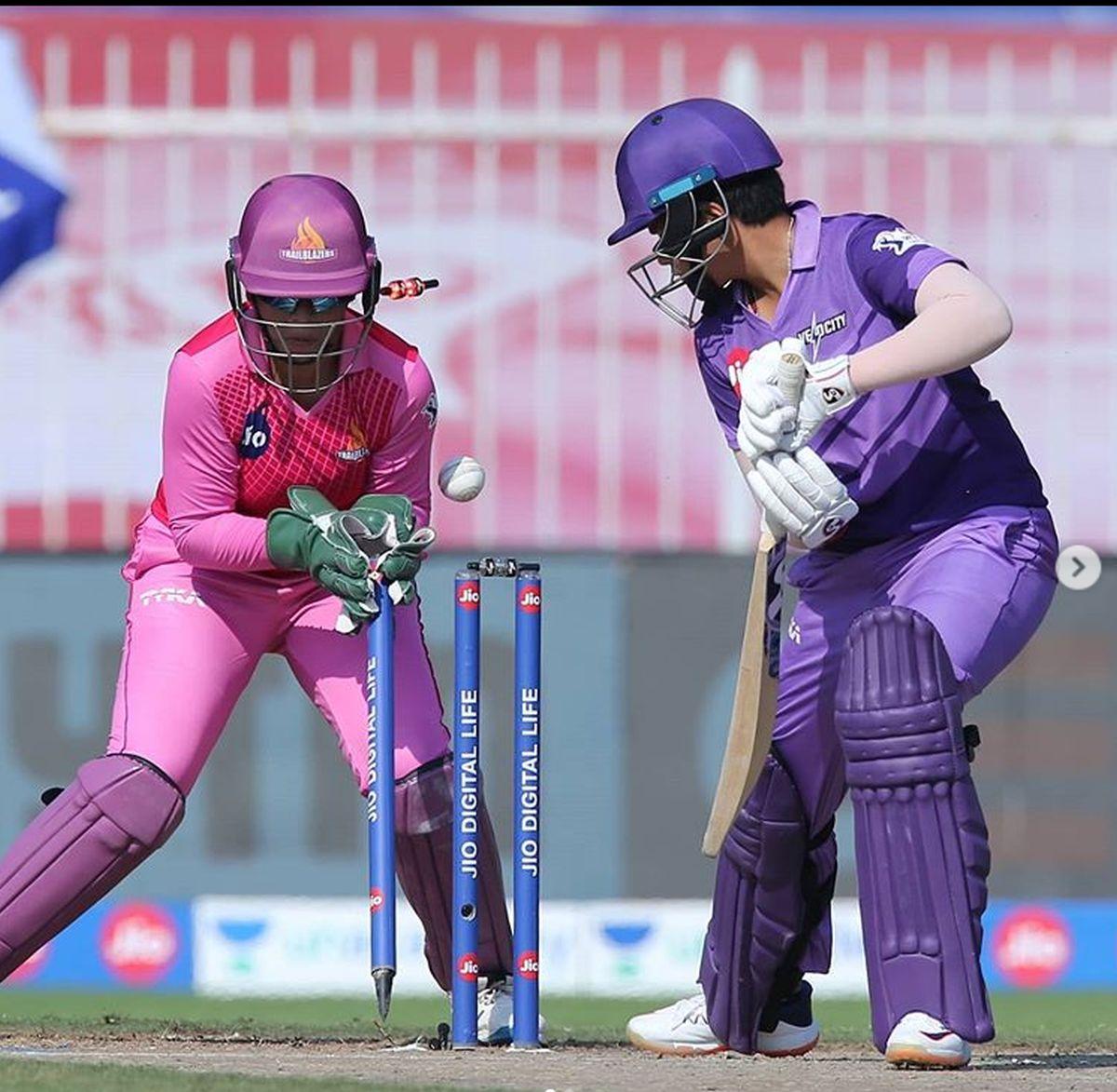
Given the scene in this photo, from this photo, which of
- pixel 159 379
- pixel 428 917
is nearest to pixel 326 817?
pixel 159 379

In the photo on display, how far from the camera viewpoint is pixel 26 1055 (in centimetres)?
534

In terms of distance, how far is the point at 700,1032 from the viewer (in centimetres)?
596

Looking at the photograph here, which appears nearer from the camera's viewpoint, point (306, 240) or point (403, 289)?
point (306, 240)

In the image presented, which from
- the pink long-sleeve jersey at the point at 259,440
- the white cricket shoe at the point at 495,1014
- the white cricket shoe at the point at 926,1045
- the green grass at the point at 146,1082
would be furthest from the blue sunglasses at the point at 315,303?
the white cricket shoe at the point at 926,1045

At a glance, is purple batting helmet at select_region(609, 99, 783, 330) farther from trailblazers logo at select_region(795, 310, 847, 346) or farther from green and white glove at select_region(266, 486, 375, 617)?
green and white glove at select_region(266, 486, 375, 617)

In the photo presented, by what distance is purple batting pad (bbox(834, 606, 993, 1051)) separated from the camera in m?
5.05

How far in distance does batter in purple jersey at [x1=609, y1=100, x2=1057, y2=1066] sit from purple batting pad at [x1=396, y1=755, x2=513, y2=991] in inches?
14.5

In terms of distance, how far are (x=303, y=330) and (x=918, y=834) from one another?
4.82 feet

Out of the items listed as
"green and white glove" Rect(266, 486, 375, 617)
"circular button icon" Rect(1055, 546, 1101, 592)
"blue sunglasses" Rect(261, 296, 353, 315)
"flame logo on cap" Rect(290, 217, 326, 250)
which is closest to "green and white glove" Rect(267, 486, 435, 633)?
"green and white glove" Rect(266, 486, 375, 617)

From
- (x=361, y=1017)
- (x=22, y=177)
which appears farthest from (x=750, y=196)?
(x=22, y=177)

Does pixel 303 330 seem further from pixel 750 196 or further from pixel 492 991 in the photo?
pixel 492 991

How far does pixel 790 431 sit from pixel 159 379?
5.58 metres

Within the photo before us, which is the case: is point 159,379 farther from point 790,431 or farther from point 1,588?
point 790,431

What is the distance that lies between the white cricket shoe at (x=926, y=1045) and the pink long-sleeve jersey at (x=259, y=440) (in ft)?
4.68
